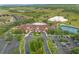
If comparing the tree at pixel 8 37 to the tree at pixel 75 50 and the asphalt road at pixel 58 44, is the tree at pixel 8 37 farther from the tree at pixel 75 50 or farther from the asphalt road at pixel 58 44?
the tree at pixel 75 50

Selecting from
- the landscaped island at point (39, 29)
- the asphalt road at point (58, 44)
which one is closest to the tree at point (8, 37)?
the landscaped island at point (39, 29)

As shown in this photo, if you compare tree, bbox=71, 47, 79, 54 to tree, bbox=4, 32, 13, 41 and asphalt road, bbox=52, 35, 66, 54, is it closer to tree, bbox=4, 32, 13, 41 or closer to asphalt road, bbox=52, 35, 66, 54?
asphalt road, bbox=52, 35, 66, 54

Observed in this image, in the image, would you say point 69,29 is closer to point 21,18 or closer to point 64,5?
point 64,5

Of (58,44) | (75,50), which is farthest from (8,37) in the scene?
(75,50)

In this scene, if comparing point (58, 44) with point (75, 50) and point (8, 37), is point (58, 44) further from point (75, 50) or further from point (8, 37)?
point (8, 37)

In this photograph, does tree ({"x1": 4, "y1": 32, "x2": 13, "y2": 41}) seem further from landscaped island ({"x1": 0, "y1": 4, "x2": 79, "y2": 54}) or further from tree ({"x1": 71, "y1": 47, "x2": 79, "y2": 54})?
Result: tree ({"x1": 71, "y1": 47, "x2": 79, "y2": 54})

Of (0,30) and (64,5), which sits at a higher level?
(64,5)

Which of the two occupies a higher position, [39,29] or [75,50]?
[39,29]

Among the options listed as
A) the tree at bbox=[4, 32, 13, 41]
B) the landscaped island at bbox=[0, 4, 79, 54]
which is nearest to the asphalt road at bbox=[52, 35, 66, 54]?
the landscaped island at bbox=[0, 4, 79, 54]

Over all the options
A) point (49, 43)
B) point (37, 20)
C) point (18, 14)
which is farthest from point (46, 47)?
point (18, 14)

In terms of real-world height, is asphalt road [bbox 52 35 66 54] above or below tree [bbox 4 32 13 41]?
below

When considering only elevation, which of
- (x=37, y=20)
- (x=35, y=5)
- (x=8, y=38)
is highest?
(x=35, y=5)
